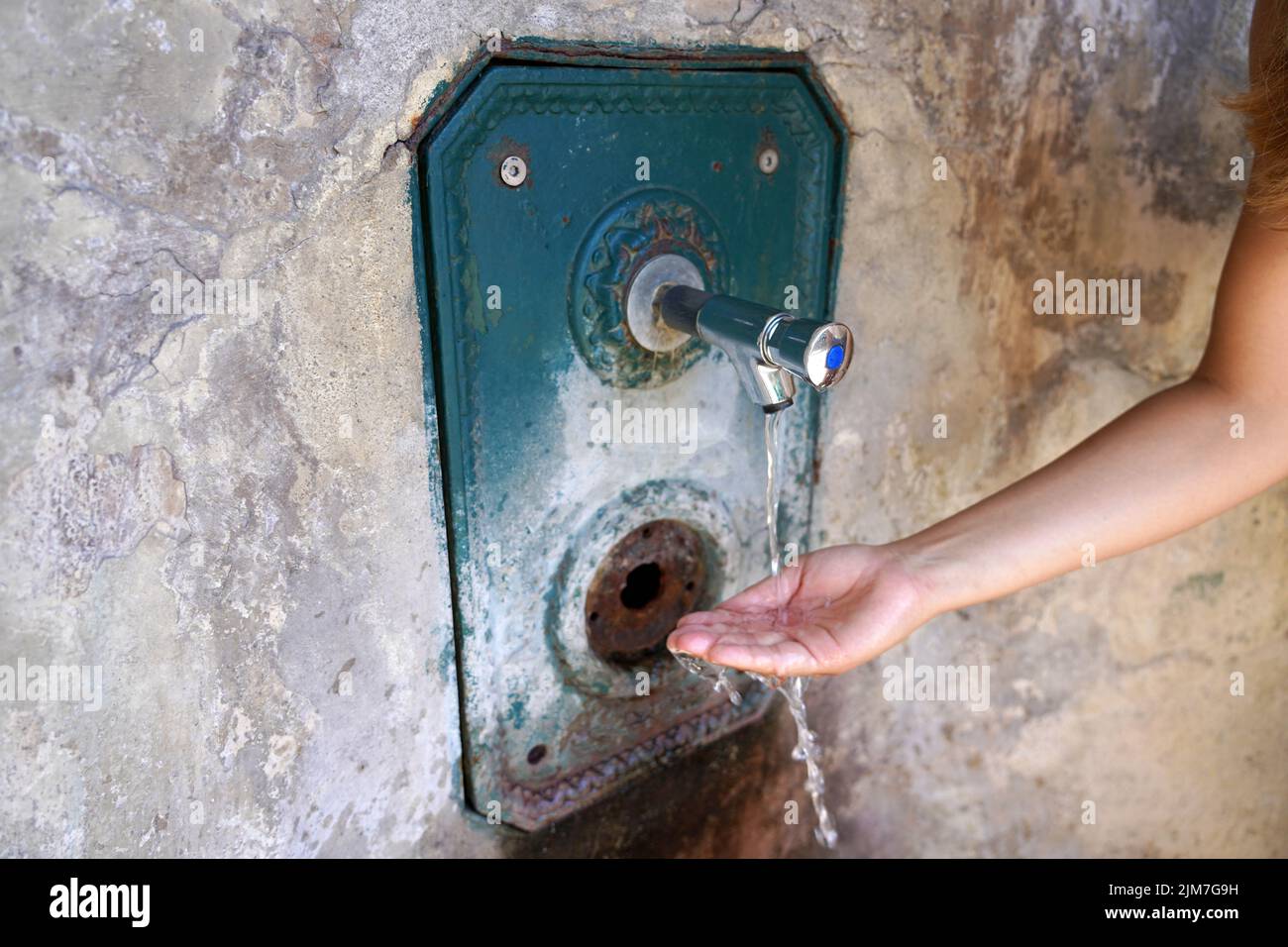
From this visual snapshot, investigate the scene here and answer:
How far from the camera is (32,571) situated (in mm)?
842

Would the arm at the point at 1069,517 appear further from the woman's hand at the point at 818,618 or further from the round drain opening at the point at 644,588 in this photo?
the round drain opening at the point at 644,588

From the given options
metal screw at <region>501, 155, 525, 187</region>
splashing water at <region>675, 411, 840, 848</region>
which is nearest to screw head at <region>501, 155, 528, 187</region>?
metal screw at <region>501, 155, 525, 187</region>

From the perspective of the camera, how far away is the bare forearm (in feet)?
3.50

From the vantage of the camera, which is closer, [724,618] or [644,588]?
[724,618]

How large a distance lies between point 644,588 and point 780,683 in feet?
0.90

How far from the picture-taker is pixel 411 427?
1.05 m

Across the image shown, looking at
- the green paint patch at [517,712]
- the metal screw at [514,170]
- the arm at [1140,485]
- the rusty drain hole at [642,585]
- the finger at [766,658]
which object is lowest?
the green paint patch at [517,712]

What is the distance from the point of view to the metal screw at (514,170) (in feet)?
3.34

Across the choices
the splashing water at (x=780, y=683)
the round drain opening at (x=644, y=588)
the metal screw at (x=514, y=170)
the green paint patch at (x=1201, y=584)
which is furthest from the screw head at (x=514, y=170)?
the green paint patch at (x=1201, y=584)

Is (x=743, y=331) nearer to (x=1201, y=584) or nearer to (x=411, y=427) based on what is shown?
(x=411, y=427)

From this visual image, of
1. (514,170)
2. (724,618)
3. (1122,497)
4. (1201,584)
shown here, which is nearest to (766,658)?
(724,618)

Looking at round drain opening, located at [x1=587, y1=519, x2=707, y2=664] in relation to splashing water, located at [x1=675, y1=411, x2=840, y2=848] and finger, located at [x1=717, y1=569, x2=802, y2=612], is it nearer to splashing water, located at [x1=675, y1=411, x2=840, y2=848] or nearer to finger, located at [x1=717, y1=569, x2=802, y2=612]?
splashing water, located at [x1=675, y1=411, x2=840, y2=848]

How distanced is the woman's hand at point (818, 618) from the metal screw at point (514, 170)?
45cm

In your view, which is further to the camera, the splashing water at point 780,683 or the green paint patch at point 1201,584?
the green paint patch at point 1201,584
